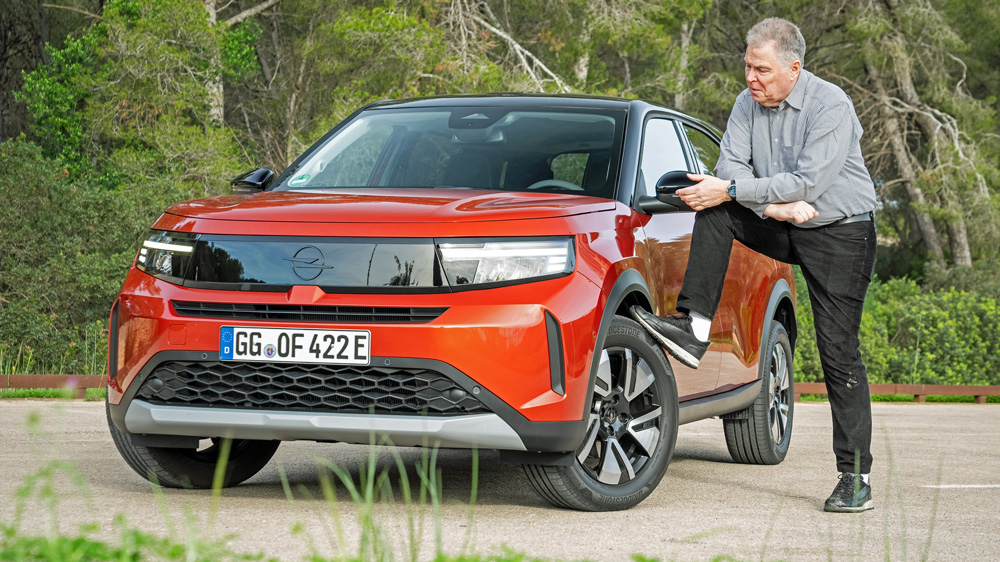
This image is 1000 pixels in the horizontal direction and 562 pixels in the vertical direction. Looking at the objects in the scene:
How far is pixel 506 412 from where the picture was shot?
441cm

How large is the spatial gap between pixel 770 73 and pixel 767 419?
2589 millimetres

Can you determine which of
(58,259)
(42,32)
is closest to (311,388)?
(58,259)

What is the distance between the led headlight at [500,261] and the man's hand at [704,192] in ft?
2.95

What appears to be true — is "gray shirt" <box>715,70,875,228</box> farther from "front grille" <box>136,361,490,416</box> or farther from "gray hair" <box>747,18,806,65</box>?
"front grille" <box>136,361,490,416</box>

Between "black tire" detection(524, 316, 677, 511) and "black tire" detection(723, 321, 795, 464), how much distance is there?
6.53 ft

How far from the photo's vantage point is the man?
513cm

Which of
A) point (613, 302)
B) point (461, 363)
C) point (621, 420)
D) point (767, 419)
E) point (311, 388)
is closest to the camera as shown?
point (461, 363)

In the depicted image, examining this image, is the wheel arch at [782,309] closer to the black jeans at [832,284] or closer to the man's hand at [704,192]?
the black jeans at [832,284]

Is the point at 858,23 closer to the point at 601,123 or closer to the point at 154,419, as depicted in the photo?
the point at 601,123

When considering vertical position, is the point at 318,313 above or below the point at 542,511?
above

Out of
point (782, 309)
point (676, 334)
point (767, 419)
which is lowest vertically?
point (767, 419)

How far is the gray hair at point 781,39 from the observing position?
5.21 metres

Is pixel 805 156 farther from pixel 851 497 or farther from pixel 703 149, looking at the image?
pixel 703 149

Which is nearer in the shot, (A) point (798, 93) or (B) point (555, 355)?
(B) point (555, 355)
